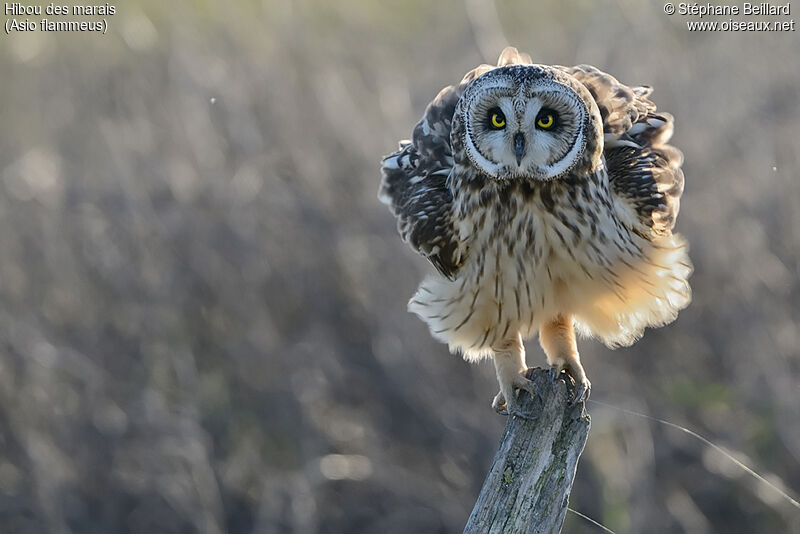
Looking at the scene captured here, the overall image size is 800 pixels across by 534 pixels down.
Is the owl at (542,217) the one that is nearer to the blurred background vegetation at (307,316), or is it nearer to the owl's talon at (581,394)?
the owl's talon at (581,394)

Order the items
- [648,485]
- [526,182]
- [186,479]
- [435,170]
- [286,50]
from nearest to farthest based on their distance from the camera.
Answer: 1. [526,182]
2. [435,170]
3. [648,485]
4. [186,479]
5. [286,50]

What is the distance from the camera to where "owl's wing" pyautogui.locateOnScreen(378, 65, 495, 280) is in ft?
11.2

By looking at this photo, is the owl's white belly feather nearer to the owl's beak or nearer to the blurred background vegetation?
the owl's beak

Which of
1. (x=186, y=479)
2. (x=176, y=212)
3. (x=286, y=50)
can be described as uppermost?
(x=286, y=50)

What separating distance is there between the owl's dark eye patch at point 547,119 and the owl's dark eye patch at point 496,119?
0.11 metres

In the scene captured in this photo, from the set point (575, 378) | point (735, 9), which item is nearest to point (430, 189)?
point (575, 378)

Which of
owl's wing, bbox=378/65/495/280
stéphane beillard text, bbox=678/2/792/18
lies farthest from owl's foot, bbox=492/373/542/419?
stéphane beillard text, bbox=678/2/792/18

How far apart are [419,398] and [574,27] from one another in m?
2.99

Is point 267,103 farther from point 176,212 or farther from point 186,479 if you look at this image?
point 186,479

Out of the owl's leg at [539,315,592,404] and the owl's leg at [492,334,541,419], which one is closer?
the owl's leg at [492,334,541,419]

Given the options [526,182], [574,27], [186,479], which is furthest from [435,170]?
[574,27]

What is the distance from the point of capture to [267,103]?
6281 mm

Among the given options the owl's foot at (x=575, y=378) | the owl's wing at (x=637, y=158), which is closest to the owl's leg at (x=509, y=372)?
the owl's foot at (x=575, y=378)

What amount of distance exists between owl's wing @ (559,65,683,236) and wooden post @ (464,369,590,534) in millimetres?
944
